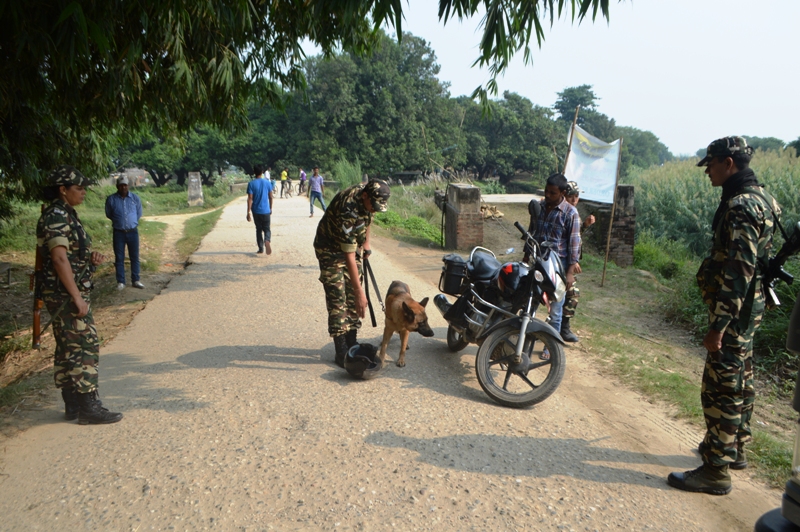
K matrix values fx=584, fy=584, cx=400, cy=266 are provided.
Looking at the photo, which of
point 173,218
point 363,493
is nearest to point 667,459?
point 363,493

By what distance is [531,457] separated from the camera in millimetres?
3719

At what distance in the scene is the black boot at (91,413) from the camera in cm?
414

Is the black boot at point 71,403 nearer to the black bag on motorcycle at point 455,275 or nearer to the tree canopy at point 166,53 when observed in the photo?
the tree canopy at point 166,53

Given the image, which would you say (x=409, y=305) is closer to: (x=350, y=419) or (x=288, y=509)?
(x=350, y=419)

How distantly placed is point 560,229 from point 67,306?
4230 mm

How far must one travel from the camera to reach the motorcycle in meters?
4.45

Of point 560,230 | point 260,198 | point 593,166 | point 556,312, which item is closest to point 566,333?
point 556,312

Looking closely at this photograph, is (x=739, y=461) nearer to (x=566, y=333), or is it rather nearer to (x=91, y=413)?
(x=566, y=333)

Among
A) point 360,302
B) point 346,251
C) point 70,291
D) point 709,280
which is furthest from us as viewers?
point 360,302

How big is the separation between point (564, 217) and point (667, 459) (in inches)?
99.8

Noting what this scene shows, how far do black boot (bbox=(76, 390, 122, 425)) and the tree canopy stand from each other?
228 cm

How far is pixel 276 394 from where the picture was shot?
4.63m

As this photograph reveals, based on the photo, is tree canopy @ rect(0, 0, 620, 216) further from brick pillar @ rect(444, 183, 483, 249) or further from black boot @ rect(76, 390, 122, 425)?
brick pillar @ rect(444, 183, 483, 249)

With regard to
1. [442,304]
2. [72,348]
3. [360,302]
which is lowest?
[72,348]
